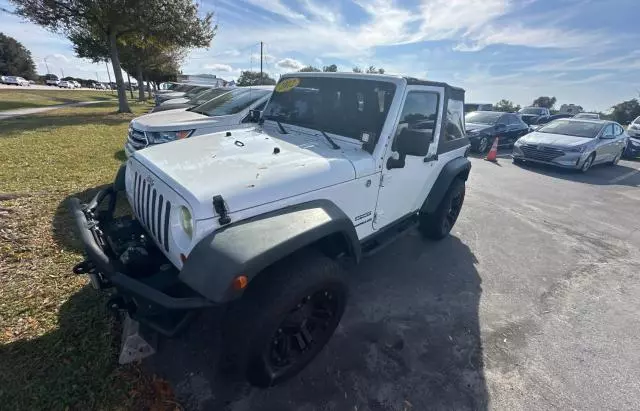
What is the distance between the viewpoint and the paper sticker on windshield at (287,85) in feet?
11.6

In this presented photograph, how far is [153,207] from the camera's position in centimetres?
221

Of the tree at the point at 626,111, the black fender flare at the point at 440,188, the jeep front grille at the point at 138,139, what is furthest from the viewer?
the tree at the point at 626,111

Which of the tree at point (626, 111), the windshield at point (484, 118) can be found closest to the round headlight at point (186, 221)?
the windshield at point (484, 118)

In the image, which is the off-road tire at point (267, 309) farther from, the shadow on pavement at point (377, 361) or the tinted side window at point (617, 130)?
the tinted side window at point (617, 130)

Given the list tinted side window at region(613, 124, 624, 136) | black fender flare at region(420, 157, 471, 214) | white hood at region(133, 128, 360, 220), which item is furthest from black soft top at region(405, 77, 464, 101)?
tinted side window at region(613, 124, 624, 136)

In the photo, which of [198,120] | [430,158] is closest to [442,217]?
[430,158]

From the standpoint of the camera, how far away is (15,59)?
67.6m

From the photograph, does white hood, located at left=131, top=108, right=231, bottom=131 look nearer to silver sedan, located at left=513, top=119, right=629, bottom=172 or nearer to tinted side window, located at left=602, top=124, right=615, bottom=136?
silver sedan, located at left=513, top=119, right=629, bottom=172

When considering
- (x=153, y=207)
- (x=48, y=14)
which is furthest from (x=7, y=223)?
(x=48, y=14)

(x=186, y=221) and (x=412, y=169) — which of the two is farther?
(x=412, y=169)

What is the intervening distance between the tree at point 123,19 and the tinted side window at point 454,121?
1512 centimetres

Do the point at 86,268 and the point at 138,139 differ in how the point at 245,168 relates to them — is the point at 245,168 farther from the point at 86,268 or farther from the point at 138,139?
the point at 138,139

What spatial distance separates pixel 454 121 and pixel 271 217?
9.98ft

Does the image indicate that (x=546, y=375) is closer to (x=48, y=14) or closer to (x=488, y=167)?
(x=488, y=167)
